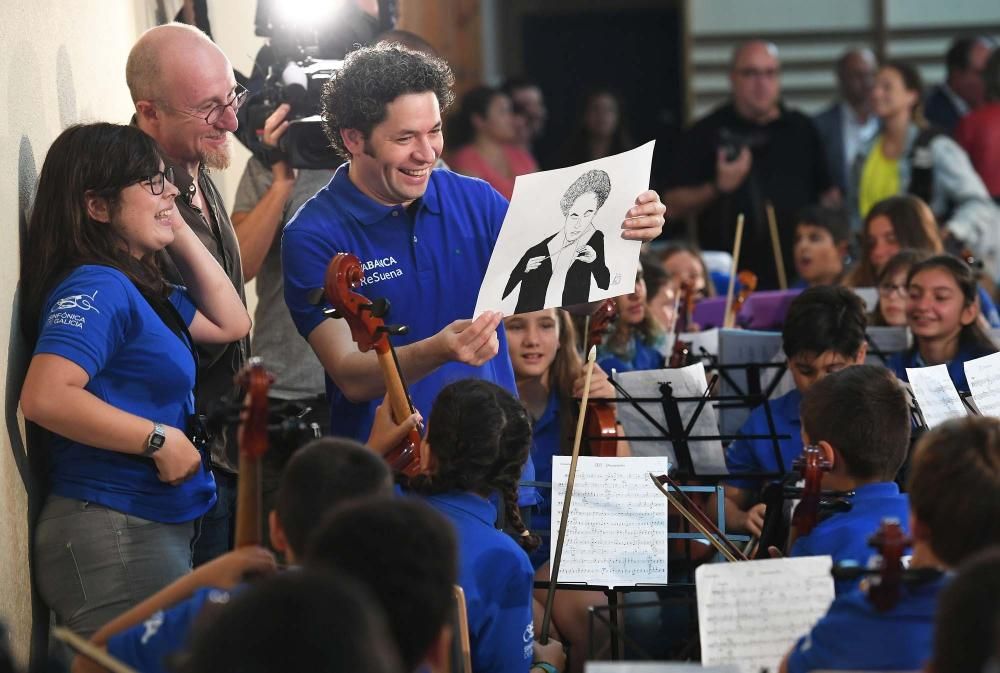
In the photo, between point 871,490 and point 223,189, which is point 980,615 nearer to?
point 871,490

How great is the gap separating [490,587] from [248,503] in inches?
21.6

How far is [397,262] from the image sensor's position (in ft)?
8.56

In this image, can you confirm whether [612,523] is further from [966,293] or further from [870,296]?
[870,296]

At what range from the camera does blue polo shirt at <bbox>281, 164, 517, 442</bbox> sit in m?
2.60

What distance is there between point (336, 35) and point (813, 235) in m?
2.26

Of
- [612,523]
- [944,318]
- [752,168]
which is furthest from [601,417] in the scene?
[752,168]

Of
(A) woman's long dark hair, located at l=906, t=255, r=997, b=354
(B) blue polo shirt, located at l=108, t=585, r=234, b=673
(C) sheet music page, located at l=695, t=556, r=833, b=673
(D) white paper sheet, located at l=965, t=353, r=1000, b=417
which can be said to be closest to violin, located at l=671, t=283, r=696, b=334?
(A) woman's long dark hair, located at l=906, t=255, r=997, b=354

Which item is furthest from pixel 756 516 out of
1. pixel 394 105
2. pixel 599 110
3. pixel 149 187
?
pixel 599 110

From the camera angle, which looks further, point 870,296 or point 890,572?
point 870,296

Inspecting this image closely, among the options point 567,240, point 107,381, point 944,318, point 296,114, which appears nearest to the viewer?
point 107,381

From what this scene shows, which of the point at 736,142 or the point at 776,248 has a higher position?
the point at 736,142

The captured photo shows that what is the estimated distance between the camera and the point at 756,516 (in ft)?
10.3

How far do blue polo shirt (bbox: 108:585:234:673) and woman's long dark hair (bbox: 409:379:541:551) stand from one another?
63 centimetres

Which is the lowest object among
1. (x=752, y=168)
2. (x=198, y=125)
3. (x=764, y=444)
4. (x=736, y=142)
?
(x=764, y=444)
